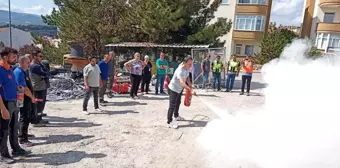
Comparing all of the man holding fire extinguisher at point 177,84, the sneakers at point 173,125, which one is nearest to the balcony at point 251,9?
the man holding fire extinguisher at point 177,84

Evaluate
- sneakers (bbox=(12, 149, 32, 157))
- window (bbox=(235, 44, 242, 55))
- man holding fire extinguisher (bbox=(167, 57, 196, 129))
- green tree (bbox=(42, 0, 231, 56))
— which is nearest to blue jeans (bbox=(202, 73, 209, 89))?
green tree (bbox=(42, 0, 231, 56))

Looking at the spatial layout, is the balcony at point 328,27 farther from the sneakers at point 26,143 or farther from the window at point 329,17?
the sneakers at point 26,143

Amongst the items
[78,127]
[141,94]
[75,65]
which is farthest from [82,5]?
[78,127]

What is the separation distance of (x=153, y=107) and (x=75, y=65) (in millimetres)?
7078

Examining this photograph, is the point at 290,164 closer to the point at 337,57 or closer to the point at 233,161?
the point at 233,161

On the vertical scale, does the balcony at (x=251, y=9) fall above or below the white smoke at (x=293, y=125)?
above

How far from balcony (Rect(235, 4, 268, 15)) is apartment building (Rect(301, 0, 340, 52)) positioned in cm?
587

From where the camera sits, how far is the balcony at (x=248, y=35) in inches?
1205

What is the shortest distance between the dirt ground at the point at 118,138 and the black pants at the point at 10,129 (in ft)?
0.91

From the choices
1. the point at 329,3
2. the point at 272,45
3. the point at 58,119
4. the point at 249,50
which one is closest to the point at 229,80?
the point at 58,119

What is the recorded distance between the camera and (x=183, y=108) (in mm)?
8719

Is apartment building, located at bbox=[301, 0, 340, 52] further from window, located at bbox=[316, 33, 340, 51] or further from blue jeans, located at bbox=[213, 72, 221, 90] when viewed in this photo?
blue jeans, located at bbox=[213, 72, 221, 90]

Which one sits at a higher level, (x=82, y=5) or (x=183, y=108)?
(x=82, y=5)

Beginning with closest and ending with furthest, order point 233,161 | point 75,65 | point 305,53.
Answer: point 233,161 < point 305,53 < point 75,65
